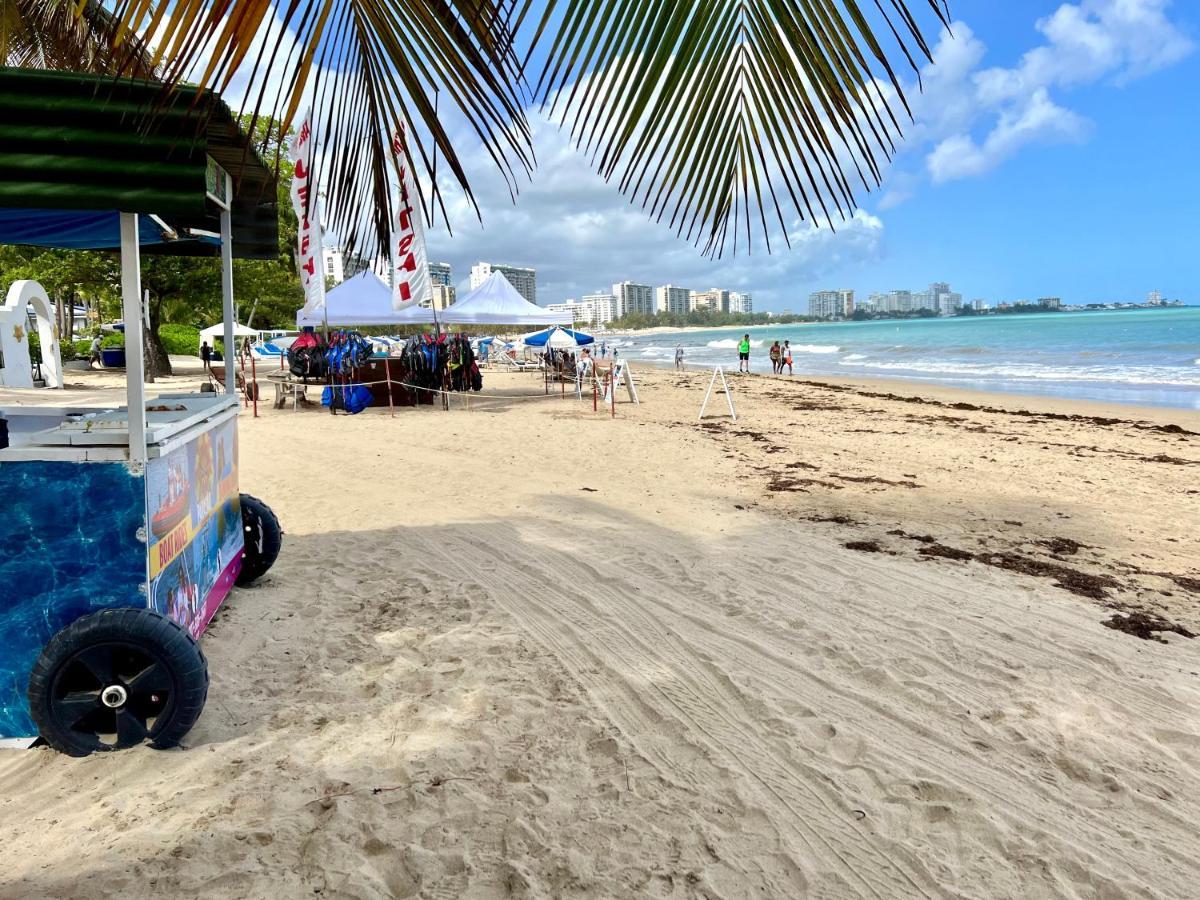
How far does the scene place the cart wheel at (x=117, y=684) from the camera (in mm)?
2612

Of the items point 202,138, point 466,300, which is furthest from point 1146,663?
point 466,300

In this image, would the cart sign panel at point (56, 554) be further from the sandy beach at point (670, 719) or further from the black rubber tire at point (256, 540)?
the black rubber tire at point (256, 540)

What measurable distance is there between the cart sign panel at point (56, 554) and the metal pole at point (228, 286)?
128 cm

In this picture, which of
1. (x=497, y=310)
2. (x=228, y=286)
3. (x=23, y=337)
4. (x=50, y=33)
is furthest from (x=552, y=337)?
(x=228, y=286)

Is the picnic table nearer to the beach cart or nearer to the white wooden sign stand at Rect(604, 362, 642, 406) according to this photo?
the white wooden sign stand at Rect(604, 362, 642, 406)

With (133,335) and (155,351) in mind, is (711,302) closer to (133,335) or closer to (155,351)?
(155,351)

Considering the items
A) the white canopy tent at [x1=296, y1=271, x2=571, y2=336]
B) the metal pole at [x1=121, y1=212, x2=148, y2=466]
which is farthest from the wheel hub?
the white canopy tent at [x1=296, y1=271, x2=571, y2=336]

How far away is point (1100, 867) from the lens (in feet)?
7.49

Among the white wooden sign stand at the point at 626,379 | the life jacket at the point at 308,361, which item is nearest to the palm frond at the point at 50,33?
the life jacket at the point at 308,361

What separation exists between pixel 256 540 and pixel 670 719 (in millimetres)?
2842

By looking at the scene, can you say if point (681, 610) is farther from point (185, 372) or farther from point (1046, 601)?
point (185, 372)

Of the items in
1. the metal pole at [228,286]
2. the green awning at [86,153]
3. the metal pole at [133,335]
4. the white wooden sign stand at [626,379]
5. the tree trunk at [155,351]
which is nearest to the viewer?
the green awning at [86,153]

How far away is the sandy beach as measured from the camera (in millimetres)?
2264

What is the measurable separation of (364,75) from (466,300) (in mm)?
16207
